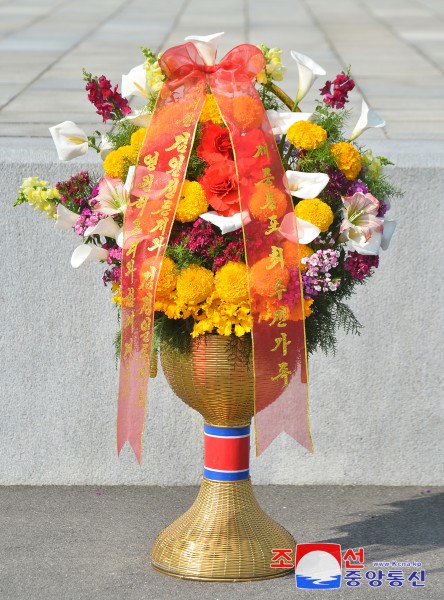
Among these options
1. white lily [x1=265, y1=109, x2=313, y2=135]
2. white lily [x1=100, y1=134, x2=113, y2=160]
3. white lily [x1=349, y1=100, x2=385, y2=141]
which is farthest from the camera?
white lily [x1=100, y1=134, x2=113, y2=160]

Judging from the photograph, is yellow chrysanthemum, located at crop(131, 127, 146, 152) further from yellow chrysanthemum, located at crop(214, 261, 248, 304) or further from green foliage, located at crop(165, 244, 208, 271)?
yellow chrysanthemum, located at crop(214, 261, 248, 304)

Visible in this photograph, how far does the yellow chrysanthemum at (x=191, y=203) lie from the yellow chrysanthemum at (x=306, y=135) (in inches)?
14.2

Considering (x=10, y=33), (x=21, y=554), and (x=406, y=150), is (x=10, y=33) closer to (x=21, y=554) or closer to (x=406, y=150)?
(x=406, y=150)

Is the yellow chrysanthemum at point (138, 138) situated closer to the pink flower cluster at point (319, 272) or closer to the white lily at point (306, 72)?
the white lily at point (306, 72)

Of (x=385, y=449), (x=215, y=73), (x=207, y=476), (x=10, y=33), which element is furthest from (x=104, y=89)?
(x=10, y=33)

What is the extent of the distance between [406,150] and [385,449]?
1.43 m

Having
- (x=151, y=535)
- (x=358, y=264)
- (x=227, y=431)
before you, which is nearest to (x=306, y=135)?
(x=358, y=264)

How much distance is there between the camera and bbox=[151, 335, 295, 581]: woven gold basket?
13.3 feet

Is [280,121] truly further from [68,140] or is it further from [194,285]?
[68,140]

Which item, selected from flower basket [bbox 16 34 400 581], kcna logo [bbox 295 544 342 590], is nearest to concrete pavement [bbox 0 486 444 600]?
kcna logo [bbox 295 544 342 590]

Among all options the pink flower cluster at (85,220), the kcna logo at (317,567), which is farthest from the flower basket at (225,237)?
the kcna logo at (317,567)

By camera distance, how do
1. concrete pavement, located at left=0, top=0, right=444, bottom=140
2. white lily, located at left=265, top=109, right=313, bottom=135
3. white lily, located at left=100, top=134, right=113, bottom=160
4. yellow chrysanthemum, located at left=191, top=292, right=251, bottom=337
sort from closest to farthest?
1. yellow chrysanthemum, located at left=191, top=292, right=251, bottom=337
2. white lily, located at left=265, top=109, right=313, bottom=135
3. white lily, located at left=100, top=134, right=113, bottom=160
4. concrete pavement, located at left=0, top=0, right=444, bottom=140

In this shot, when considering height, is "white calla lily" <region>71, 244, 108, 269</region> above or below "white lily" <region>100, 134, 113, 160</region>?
below

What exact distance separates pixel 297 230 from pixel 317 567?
125cm
